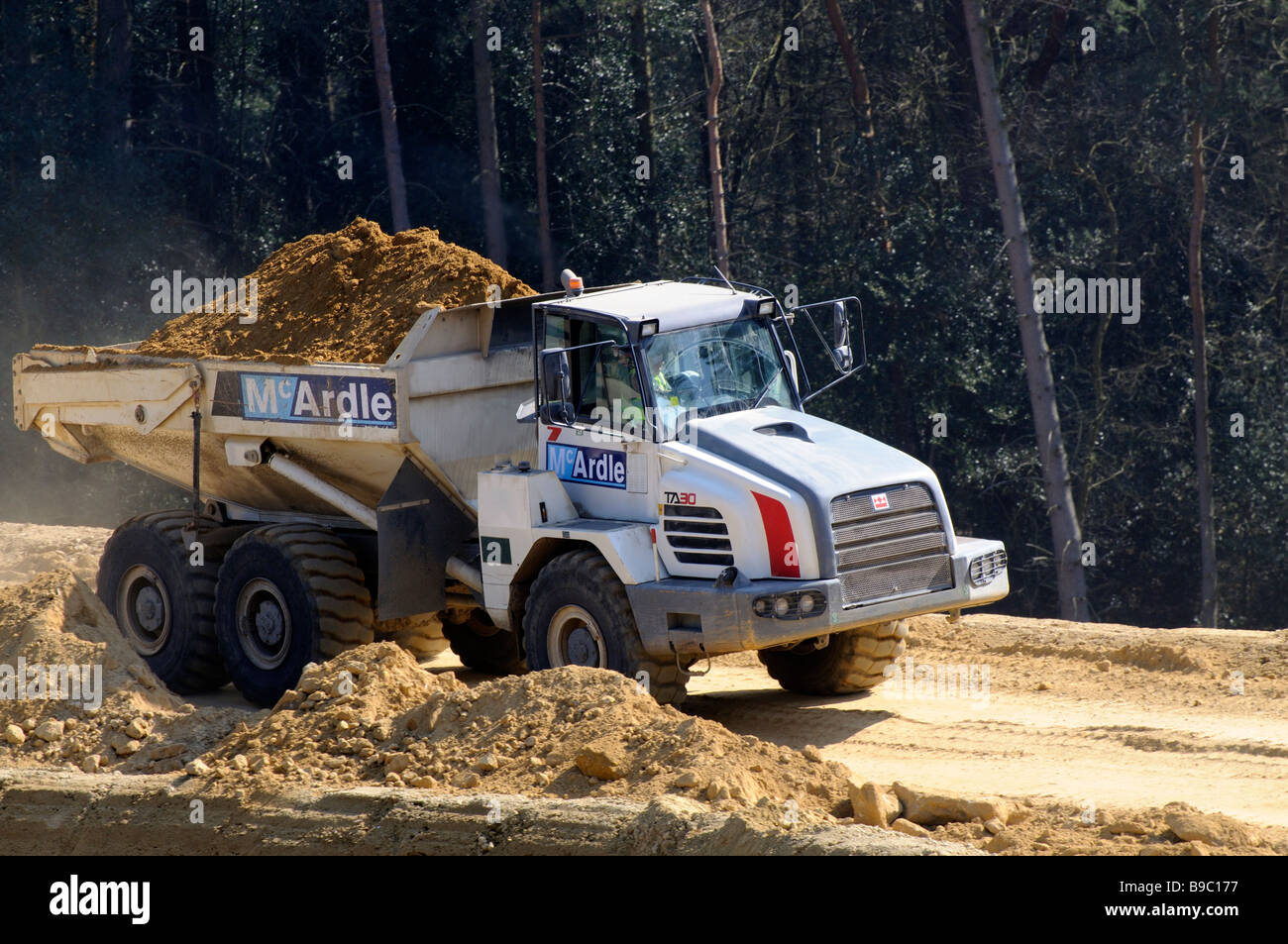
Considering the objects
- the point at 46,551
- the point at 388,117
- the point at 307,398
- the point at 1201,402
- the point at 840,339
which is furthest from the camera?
the point at 388,117

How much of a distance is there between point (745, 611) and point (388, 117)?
69.1 ft

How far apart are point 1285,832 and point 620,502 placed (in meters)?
4.73

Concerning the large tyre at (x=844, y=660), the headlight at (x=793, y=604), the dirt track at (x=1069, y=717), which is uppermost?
the headlight at (x=793, y=604)

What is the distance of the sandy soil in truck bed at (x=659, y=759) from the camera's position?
25.7 ft

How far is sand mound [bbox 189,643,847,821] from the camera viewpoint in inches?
334

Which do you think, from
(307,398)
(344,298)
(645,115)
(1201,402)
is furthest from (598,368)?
(645,115)

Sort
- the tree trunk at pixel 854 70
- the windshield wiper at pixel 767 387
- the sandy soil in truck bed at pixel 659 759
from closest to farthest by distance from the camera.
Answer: the sandy soil in truck bed at pixel 659 759 < the windshield wiper at pixel 767 387 < the tree trunk at pixel 854 70

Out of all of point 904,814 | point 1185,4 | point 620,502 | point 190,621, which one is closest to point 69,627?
point 190,621

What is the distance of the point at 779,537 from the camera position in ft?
32.7

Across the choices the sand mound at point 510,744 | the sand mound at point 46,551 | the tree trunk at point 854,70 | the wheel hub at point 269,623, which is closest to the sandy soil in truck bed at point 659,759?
the sand mound at point 510,744

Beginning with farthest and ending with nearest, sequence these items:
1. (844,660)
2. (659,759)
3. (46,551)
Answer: (46,551), (844,660), (659,759)

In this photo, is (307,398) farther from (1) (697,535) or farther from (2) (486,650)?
(1) (697,535)

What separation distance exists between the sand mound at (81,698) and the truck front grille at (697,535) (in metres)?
3.23

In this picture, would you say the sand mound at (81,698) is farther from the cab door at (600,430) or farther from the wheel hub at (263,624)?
the cab door at (600,430)
